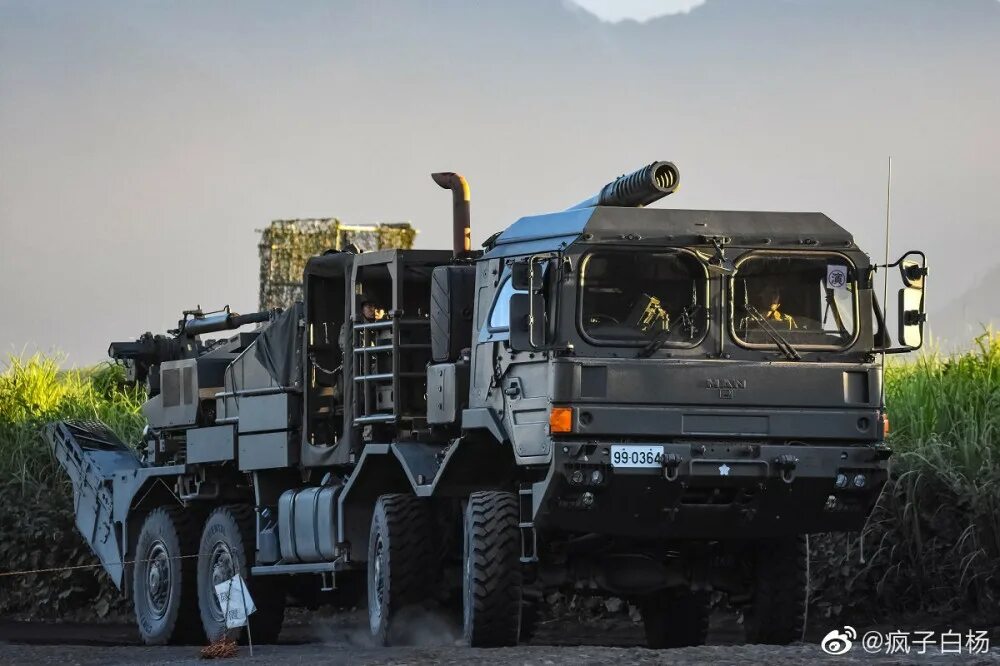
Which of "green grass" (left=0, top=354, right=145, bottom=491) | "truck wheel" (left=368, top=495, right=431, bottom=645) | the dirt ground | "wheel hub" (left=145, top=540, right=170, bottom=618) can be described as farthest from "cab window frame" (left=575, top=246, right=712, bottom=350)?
"green grass" (left=0, top=354, right=145, bottom=491)

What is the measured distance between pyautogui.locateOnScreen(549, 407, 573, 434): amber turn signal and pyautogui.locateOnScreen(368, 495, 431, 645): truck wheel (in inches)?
95.2

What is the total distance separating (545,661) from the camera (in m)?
11.3

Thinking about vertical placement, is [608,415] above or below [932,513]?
above

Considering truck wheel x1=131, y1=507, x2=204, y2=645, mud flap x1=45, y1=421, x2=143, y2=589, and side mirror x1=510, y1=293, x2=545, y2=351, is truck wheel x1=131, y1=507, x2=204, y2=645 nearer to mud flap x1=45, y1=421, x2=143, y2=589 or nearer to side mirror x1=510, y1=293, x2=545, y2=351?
mud flap x1=45, y1=421, x2=143, y2=589

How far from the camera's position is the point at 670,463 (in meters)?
12.6

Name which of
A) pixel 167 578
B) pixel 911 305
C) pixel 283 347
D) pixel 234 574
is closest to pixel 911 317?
pixel 911 305

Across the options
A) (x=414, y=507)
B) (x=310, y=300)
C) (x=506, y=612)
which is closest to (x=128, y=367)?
(x=310, y=300)

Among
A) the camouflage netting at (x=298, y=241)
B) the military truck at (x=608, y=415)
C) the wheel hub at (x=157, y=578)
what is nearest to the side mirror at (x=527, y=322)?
the military truck at (x=608, y=415)

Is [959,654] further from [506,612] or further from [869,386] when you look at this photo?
[506,612]

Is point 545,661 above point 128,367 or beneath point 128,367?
beneath

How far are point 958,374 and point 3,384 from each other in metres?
15.5

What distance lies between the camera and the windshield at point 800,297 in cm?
1302

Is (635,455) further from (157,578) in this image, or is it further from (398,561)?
(157,578)

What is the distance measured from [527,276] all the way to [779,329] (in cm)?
175
